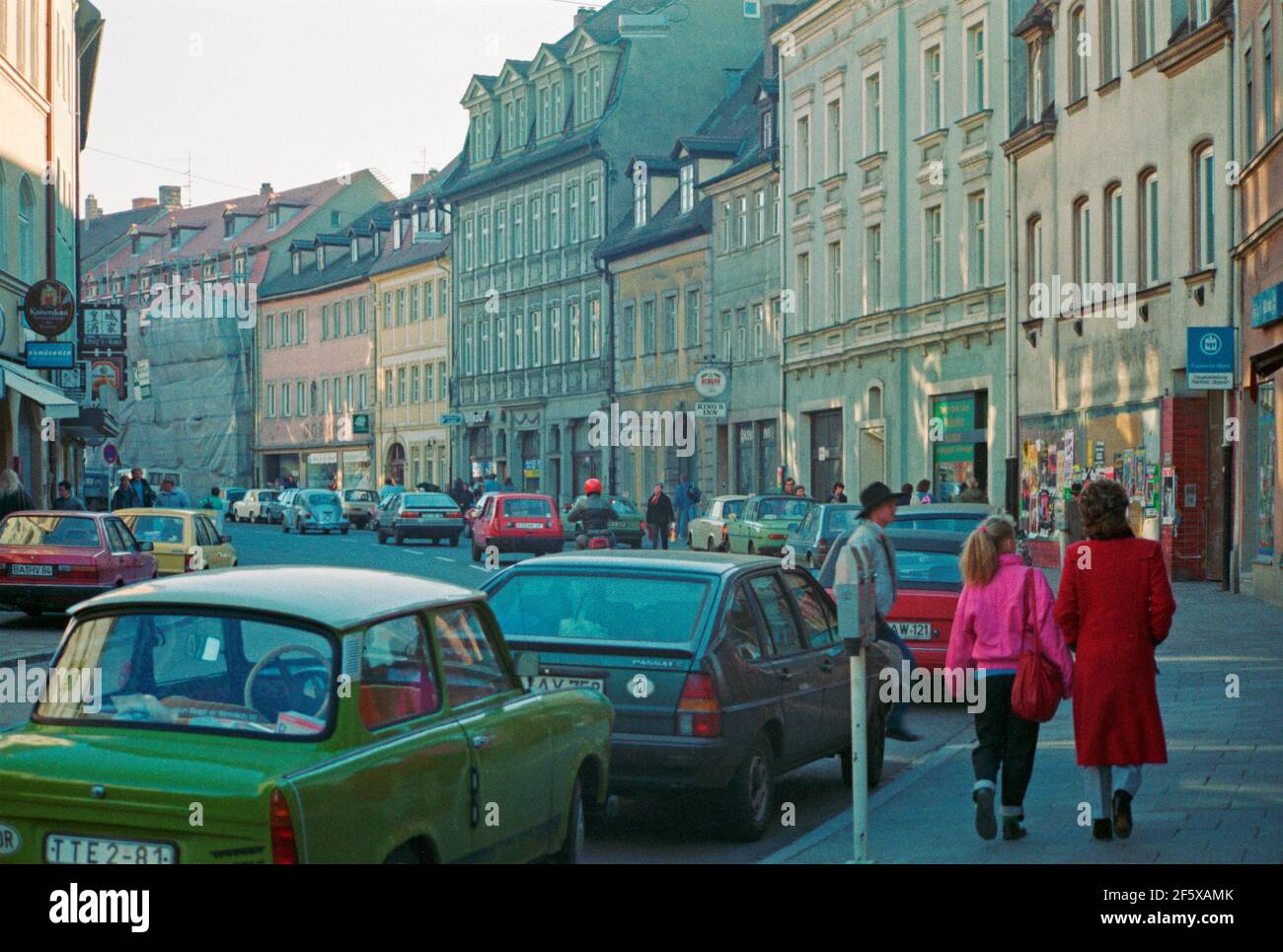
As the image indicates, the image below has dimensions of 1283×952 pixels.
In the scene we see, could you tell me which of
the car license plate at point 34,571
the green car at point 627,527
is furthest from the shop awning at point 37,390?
the green car at point 627,527

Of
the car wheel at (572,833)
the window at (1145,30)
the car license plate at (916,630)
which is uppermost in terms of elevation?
the window at (1145,30)

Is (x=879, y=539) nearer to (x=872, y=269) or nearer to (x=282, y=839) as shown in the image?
(x=282, y=839)

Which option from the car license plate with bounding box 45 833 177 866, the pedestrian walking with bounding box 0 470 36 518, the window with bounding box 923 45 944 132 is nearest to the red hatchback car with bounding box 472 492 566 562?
the window with bounding box 923 45 944 132

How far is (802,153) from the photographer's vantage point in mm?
53781

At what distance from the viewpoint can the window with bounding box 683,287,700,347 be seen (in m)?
62.0

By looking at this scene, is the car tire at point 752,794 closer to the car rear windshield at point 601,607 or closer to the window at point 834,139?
the car rear windshield at point 601,607

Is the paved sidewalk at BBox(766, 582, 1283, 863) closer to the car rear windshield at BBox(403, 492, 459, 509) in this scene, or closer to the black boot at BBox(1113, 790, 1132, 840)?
the black boot at BBox(1113, 790, 1132, 840)

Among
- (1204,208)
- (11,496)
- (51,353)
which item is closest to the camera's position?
(11,496)

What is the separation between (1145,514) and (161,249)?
91170 mm

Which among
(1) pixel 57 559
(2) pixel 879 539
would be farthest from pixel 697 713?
(1) pixel 57 559

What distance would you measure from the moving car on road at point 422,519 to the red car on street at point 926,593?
3660 centimetres

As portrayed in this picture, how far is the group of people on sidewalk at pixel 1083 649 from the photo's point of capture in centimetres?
985

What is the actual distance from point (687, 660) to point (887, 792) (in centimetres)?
231
